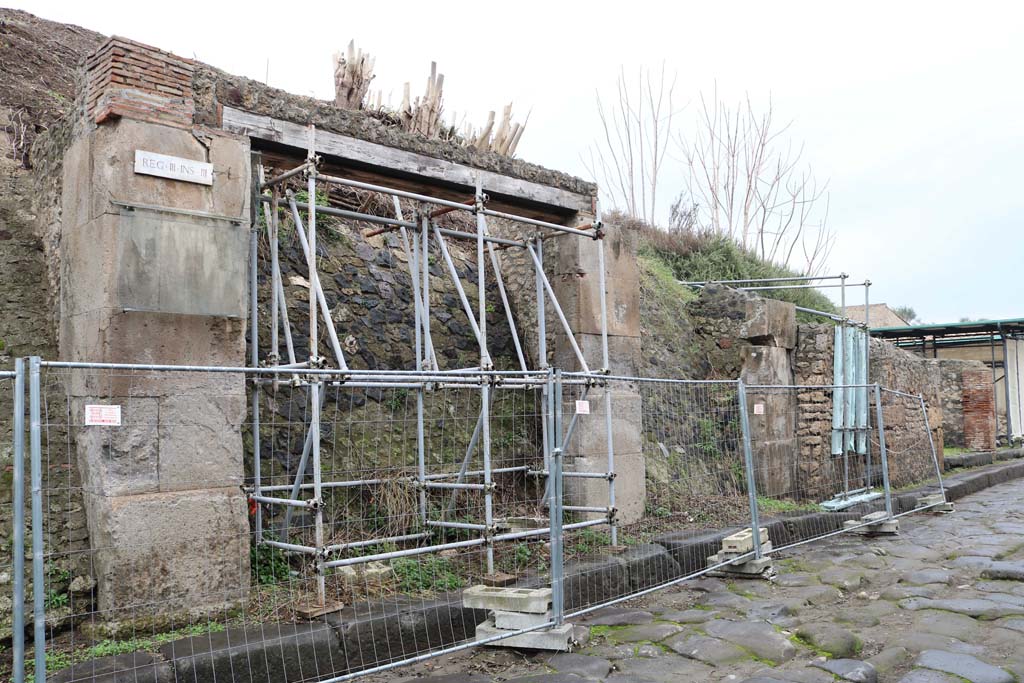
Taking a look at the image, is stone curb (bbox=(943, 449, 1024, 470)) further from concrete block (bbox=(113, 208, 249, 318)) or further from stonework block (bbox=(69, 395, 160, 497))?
stonework block (bbox=(69, 395, 160, 497))

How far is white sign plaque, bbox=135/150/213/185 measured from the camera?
5270 mm

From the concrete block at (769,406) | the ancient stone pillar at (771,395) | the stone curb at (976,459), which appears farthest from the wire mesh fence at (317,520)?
the stone curb at (976,459)

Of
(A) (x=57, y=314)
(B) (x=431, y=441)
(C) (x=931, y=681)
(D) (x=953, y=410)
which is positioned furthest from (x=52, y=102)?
(D) (x=953, y=410)

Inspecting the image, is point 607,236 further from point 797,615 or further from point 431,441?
point 797,615

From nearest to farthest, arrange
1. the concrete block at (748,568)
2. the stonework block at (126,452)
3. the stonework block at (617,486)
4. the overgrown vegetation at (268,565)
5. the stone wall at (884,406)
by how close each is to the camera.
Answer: the stonework block at (126,452) → the overgrown vegetation at (268,565) → the concrete block at (748,568) → the stonework block at (617,486) → the stone wall at (884,406)

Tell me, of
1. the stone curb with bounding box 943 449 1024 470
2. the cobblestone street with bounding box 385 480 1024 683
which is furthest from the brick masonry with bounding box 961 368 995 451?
the cobblestone street with bounding box 385 480 1024 683

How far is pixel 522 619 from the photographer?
5.41 m

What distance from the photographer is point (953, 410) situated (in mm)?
19922

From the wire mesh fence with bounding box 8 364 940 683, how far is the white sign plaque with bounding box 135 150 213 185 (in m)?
1.28

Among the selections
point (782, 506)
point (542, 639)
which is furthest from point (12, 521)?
point (782, 506)

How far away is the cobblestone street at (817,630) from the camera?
4840 mm

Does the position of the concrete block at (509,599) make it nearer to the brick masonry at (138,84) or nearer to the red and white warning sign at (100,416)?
the red and white warning sign at (100,416)

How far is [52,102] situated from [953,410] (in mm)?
19455

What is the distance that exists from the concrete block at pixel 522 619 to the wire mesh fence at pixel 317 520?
24 millimetres
